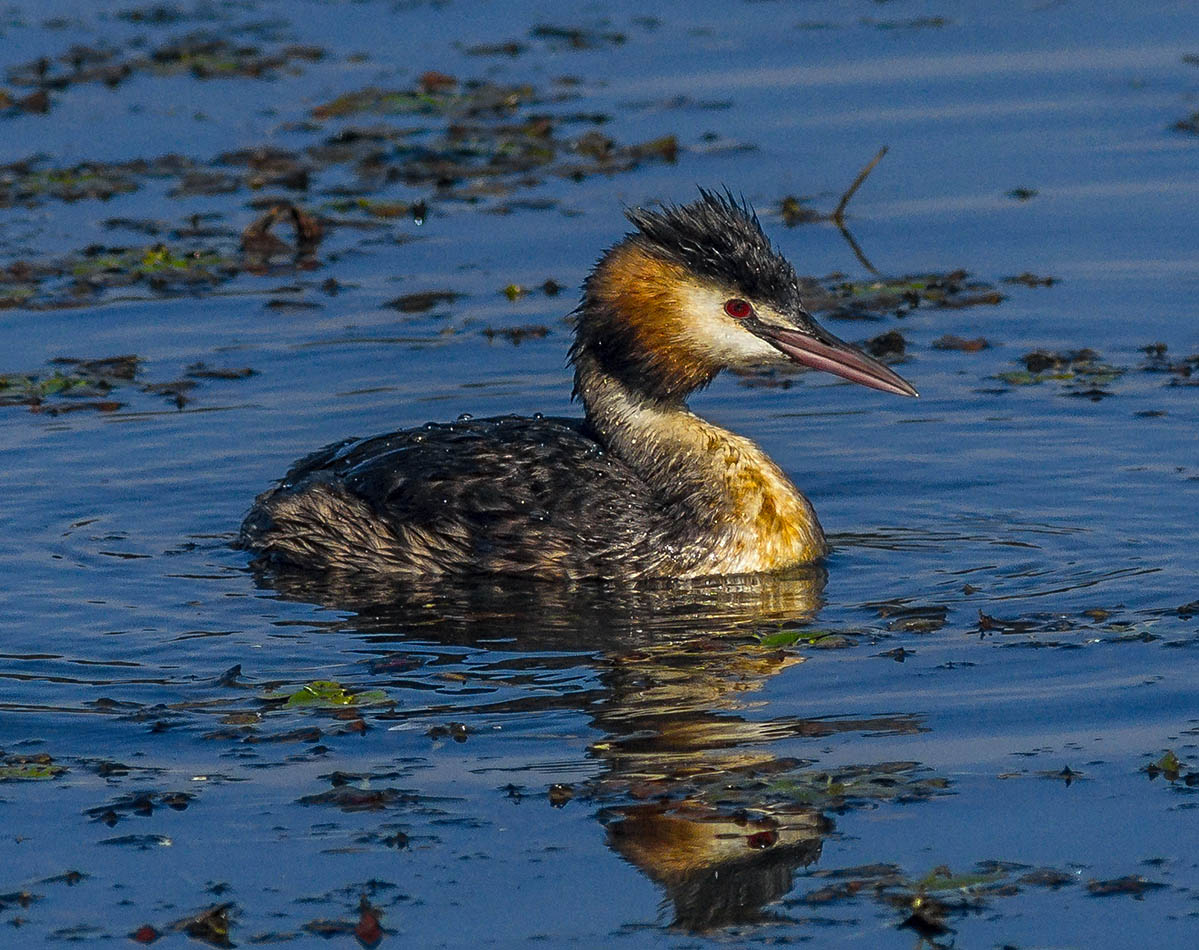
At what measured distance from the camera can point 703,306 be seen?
34.5 ft

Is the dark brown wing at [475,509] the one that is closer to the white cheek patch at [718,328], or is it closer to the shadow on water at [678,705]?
the shadow on water at [678,705]

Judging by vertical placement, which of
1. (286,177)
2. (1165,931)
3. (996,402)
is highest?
(286,177)

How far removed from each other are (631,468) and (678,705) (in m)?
2.39

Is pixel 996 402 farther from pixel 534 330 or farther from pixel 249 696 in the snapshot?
pixel 249 696

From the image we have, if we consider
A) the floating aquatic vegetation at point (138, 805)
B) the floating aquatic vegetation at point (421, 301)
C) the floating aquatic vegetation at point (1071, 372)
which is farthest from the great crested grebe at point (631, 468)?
the floating aquatic vegetation at point (421, 301)

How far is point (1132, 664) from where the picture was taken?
872 cm

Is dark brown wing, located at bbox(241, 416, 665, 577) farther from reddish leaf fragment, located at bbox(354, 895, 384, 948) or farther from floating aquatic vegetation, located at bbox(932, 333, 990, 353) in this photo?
reddish leaf fragment, located at bbox(354, 895, 384, 948)

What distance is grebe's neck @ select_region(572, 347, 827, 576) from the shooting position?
1052cm

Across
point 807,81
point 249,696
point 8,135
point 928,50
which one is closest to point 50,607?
point 249,696

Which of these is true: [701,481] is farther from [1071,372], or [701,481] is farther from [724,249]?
[1071,372]

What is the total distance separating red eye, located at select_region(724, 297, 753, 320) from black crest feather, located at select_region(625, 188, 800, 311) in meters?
0.05

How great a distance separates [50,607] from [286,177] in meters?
7.07

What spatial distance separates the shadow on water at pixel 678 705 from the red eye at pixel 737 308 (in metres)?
1.22

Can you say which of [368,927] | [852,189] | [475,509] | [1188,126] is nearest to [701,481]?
[475,509]
